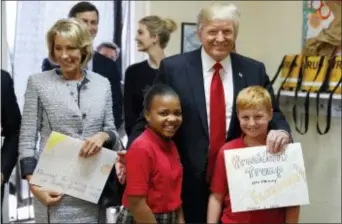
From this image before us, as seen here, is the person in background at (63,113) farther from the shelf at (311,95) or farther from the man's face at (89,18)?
the shelf at (311,95)

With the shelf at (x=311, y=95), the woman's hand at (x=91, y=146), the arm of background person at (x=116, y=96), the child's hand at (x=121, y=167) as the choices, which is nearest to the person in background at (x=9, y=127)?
the woman's hand at (x=91, y=146)

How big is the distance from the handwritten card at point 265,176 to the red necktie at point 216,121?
0.24 ft

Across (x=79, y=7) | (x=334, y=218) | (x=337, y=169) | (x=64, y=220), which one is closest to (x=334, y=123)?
(x=337, y=169)

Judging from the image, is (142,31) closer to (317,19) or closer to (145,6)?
(145,6)

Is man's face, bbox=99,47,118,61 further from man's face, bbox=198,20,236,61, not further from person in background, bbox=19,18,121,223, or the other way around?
man's face, bbox=198,20,236,61

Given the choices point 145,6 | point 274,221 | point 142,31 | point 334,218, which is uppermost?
point 145,6

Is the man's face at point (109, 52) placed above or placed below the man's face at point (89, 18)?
below

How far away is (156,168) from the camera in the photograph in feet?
5.25

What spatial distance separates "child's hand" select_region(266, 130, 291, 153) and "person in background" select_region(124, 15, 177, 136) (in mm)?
882

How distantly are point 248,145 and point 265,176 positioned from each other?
0.12 m

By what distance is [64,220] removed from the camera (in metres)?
1.71

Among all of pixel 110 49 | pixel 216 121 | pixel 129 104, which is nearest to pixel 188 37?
pixel 110 49

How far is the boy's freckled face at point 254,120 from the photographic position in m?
1.63

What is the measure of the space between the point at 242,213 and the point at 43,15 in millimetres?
1860
